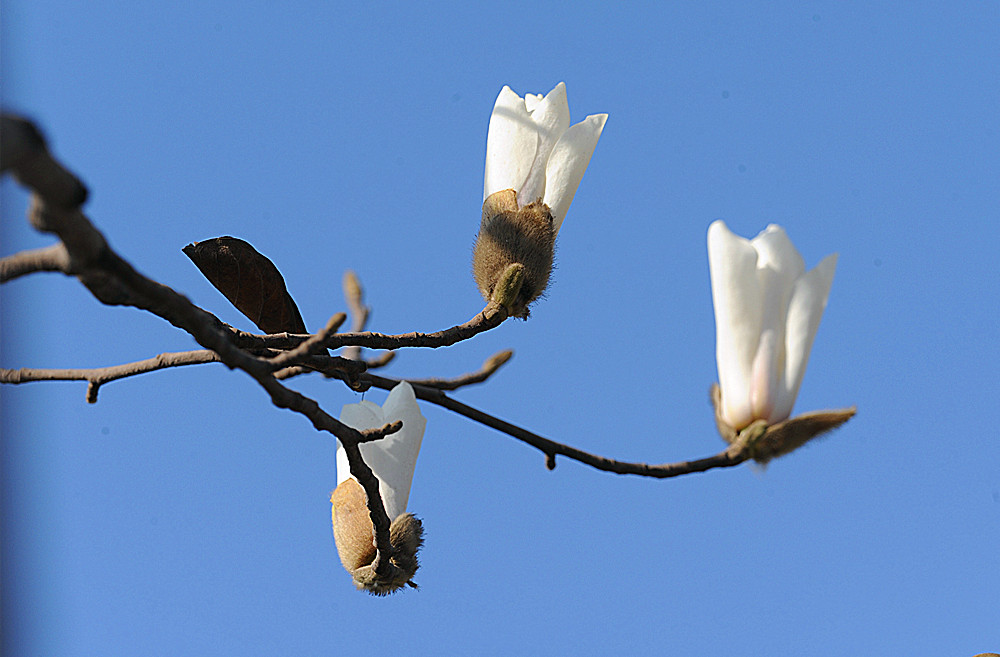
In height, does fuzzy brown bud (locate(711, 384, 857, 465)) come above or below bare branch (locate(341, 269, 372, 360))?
below

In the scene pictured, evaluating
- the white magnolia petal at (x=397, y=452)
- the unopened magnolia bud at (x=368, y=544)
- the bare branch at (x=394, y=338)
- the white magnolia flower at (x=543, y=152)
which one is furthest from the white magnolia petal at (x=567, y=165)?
the unopened magnolia bud at (x=368, y=544)

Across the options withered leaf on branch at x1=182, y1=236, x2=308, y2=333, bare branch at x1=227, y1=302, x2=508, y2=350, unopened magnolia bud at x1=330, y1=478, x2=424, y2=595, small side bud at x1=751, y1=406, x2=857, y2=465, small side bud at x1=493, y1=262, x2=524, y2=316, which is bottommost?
small side bud at x1=751, y1=406, x2=857, y2=465

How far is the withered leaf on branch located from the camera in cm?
87

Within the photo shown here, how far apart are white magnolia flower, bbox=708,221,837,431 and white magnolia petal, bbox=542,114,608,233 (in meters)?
0.26

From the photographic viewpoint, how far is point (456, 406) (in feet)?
3.03

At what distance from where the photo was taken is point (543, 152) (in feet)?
3.15

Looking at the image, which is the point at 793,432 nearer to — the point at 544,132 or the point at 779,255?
the point at 779,255

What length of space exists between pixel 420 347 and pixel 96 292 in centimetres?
36

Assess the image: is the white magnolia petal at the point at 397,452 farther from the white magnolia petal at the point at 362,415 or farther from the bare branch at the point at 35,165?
the bare branch at the point at 35,165

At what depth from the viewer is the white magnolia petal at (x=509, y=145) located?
0.96m

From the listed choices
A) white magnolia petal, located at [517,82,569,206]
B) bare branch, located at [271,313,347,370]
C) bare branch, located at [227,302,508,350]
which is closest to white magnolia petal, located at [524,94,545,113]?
white magnolia petal, located at [517,82,569,206]

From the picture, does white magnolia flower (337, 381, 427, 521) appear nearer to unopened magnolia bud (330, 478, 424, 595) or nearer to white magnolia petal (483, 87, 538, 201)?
unopened magnolia bud (330, 478, 424, 595)

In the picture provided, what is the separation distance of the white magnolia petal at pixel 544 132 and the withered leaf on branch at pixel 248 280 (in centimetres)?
26

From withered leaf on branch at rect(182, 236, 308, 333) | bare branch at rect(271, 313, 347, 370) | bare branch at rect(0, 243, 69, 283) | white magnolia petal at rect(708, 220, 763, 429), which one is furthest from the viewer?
withered leaf on branch at rect(182, 236, 308, 333)
